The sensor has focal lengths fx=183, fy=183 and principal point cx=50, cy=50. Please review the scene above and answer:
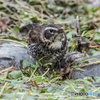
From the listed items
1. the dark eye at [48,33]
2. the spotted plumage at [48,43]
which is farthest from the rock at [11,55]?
the dark eye at [48,33]

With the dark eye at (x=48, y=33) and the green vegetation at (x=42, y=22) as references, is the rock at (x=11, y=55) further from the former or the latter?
the dark eye at (x=48, y=33)

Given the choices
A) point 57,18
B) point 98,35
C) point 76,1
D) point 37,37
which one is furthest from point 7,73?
point 76,1

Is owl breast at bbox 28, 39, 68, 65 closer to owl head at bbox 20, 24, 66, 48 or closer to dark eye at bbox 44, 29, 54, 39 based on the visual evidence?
owl head at bbox 20, 24, 66, 48

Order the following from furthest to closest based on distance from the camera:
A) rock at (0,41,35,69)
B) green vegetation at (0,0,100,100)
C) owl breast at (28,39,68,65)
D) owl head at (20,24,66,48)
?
rock at (0,41,35,69), owl breast at (28,39,68,65), owl head at (20,24,66,48), green vegetation at (0,0,100,100)

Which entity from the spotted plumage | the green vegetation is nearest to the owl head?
the spotted plumage

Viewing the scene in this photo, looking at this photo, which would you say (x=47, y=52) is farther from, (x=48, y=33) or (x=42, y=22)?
(x=42, y=22)

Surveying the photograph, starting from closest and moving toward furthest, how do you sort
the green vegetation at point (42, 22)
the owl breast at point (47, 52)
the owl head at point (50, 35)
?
the green vegetation at point (42, 22) < the owl head at point (50, 35) < the owl breast at point (47, 52)

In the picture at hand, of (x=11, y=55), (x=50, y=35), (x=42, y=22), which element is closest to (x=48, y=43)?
(x=50, y=35)

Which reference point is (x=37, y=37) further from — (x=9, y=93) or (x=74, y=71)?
(x=9, y=93)
